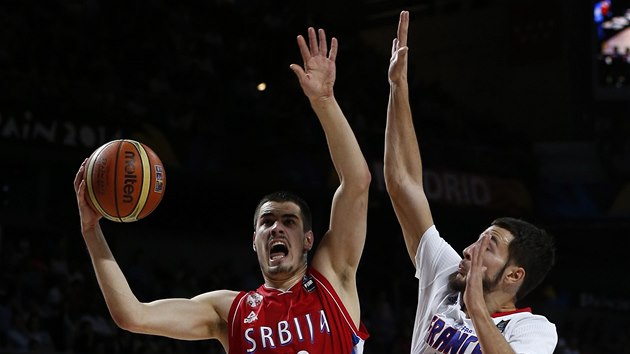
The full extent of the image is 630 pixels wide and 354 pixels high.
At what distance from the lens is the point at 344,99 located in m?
16.9

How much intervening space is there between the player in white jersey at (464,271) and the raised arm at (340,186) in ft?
0.58

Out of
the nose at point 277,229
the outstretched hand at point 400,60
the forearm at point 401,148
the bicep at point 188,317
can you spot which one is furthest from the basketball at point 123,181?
the outstretched hand at point 400,60

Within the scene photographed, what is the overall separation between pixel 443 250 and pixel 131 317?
1385 mm

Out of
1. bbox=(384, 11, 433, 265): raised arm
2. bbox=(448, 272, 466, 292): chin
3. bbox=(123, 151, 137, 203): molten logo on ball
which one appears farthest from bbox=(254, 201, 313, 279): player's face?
bbox=(448, 272, 466, 292): chin

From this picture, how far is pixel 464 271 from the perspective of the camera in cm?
408

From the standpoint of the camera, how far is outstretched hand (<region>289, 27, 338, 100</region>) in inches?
178

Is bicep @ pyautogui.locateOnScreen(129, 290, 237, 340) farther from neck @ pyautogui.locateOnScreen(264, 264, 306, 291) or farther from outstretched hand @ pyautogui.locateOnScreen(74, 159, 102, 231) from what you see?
outstretched hand @ pyautogui.locateOnScreen(74, 159, 102, 231)

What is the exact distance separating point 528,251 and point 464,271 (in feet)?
1.02

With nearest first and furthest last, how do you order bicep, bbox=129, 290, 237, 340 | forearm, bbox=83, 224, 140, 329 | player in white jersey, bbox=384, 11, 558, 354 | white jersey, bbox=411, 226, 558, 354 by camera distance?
player in white jersey, bbox=384, 11, 558, 354, white jersey, bbox=411, 226, 558, 354, forearm, bbox=83, 224, 140, 329, bicep, bbox=129, 290, 237, 340

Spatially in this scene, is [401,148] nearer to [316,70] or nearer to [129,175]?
[316,70]

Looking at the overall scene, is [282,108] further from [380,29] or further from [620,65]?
[380,29]

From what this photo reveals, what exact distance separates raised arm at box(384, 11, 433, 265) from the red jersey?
0.46 m

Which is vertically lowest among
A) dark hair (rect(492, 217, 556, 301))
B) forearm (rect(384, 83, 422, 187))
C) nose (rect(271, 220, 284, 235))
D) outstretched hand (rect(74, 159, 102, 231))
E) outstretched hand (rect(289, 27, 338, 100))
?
dark hair (rect(492, 217, 556, 301))

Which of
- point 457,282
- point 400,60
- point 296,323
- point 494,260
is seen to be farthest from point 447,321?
point 400,60
